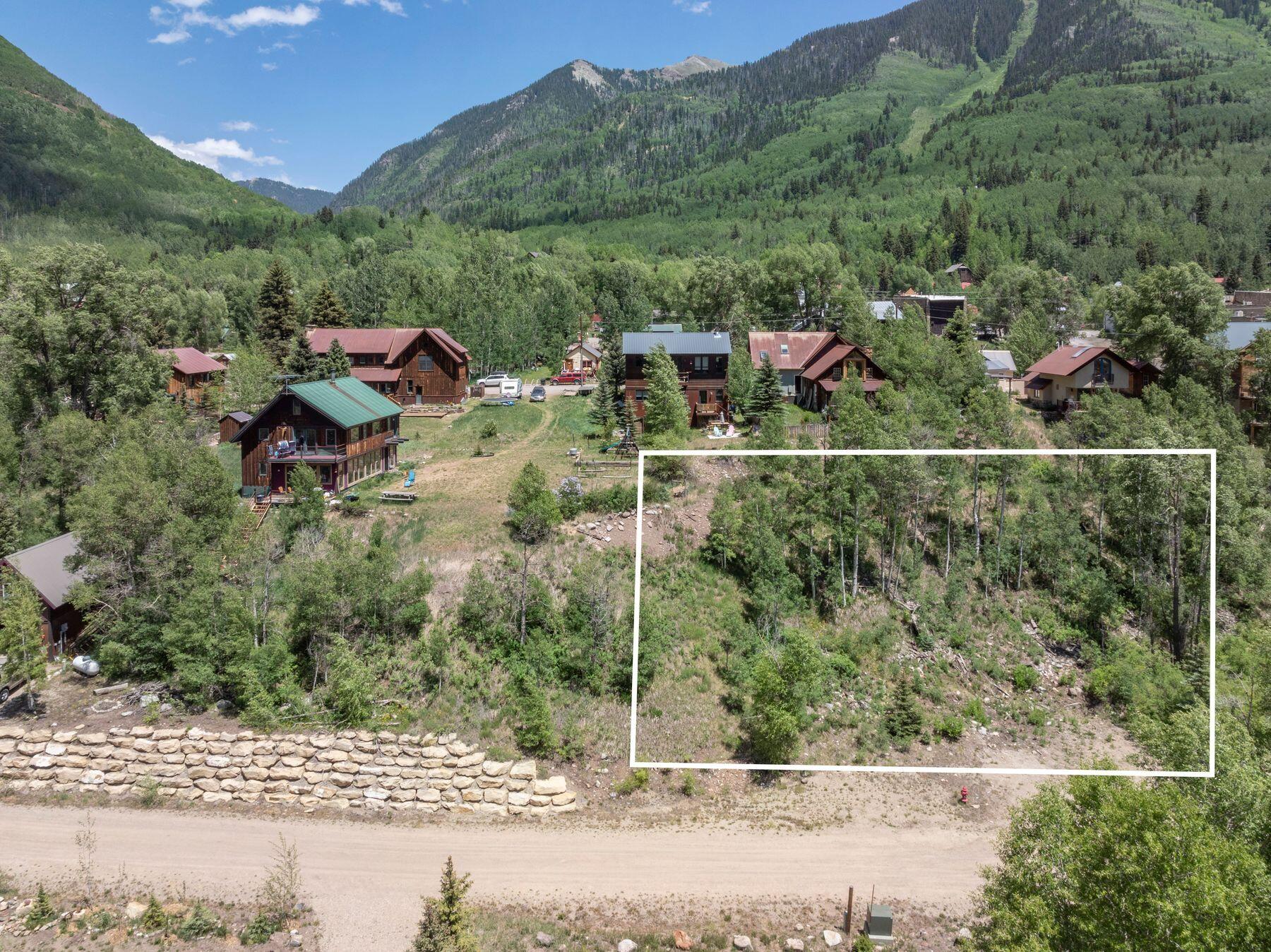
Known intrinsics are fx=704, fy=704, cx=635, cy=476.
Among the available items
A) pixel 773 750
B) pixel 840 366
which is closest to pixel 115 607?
pixel 773 750

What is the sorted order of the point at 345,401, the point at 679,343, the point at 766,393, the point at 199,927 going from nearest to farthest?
1. the point at 199,927
2. the point at 345,401
3. the point at 766,393
4. the point at 679,343

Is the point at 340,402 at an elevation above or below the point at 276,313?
below

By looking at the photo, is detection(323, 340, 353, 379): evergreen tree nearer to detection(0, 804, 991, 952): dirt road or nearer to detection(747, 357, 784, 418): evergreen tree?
detection(747, 357, 784, 418): evergreen tree

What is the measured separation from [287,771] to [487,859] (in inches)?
216

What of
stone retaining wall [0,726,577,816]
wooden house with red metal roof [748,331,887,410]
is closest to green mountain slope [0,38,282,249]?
wooden house with red metal roof [748,331,887,410]

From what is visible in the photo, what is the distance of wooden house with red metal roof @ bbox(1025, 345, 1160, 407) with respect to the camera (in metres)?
35.7

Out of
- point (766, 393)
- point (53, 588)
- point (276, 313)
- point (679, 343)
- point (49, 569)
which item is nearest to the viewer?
point (53, 588)

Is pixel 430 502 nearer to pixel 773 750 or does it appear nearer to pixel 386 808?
pixel 386 808

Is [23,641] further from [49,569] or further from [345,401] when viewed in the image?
[345,401]

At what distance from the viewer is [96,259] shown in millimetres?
29516

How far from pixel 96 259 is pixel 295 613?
20905 millimetres

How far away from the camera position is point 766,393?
31781mm

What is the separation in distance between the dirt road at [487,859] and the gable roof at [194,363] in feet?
118

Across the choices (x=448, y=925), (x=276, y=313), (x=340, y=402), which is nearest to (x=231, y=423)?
(x=340, y=402)
